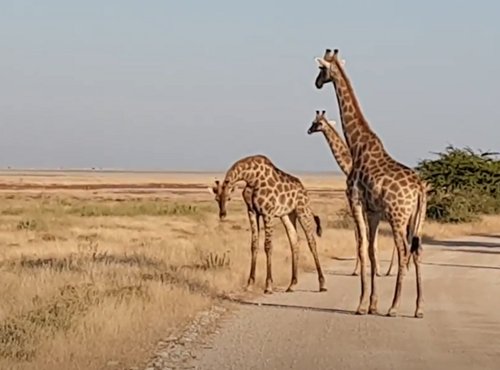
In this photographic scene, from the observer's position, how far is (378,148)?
16.4 metres

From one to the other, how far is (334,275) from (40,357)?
11.9 m

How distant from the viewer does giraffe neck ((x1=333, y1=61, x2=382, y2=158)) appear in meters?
16.8

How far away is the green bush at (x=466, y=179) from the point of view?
160ft

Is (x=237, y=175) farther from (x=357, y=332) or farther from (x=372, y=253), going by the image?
(x=357, y=332)

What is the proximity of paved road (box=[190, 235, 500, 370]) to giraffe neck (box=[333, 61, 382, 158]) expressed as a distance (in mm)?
2682

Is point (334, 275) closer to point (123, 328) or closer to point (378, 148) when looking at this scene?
point (378, 148)

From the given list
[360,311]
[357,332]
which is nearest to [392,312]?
[360,311]

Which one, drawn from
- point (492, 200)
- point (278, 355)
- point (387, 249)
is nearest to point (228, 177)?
point (278, 355)

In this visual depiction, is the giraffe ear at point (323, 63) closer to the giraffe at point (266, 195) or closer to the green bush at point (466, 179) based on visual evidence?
the giraffe at point (266, 195)

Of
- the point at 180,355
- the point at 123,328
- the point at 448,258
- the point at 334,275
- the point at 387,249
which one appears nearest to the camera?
the point at 180,355

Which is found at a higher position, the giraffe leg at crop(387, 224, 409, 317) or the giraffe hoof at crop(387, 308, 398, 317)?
the giraffe leg at crop(387, 224, 409, 317)

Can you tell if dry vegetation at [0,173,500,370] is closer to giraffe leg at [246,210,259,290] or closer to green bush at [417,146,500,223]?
giraffe leg at [246,210,259,290]

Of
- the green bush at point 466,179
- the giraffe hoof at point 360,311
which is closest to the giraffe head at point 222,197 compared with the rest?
the giraffe hoof at point 360,311

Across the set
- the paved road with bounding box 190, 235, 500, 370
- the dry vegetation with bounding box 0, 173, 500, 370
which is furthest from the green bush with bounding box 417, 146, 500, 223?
the paved road with bounding box 190, 235, 500, 370
